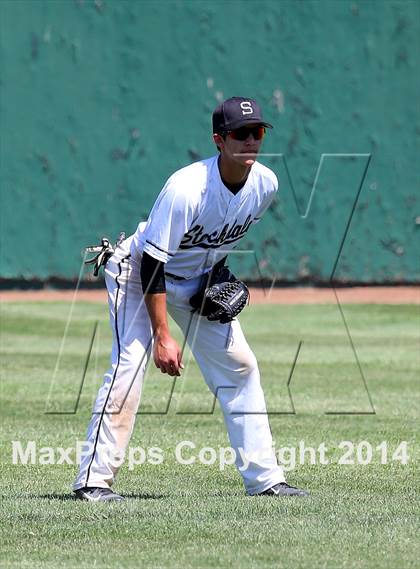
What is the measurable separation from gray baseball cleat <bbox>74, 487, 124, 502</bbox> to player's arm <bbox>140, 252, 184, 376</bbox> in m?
0.68

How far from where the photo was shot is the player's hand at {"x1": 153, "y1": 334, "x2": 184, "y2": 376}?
6.39m

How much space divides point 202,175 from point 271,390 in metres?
5.41

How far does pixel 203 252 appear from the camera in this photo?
22.2 feet

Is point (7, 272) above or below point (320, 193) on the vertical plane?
below

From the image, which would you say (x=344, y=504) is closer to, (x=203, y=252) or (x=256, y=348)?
(x=203, y=252)

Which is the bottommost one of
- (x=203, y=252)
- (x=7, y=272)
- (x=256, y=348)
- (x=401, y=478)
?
Result: (x=7, y=272)

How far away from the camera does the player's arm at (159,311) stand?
21.0ft

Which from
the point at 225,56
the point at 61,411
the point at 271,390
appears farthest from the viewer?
the point at 225,56

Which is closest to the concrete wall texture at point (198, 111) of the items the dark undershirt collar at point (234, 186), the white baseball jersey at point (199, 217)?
the white baseball jersey at point (199, 217)

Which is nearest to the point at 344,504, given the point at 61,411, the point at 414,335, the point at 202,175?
the point at 202,175

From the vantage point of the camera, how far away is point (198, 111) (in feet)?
59.9

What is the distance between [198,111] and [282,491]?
39.5 ft

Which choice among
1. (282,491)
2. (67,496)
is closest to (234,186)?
(282,491)

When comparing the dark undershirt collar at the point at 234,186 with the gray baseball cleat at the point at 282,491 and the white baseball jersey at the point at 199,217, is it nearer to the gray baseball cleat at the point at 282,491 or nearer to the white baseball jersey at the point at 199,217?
the white baseball jersey at the point at 199,217
